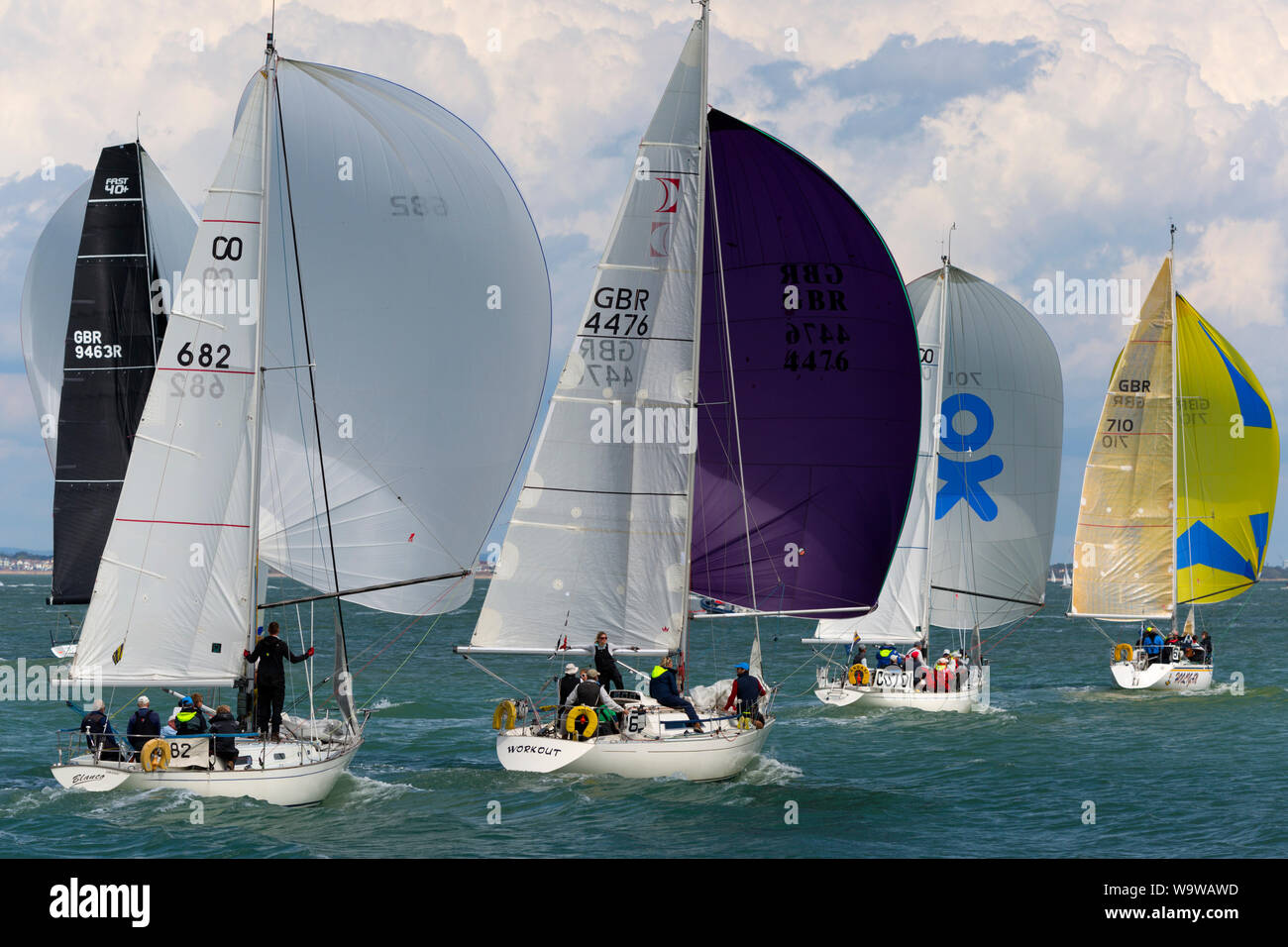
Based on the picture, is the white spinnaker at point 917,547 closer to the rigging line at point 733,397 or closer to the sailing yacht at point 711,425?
the sailing yacht at point 711,425

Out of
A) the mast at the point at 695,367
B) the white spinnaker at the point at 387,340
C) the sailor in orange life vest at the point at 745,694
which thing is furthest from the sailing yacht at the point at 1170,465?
the white spinnaker at the point at 387,340

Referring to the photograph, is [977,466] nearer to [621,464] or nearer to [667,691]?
[621,464]

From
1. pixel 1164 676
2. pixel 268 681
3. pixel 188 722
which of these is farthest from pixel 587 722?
pixel 1164 676

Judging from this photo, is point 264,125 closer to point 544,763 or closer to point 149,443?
point 149,443

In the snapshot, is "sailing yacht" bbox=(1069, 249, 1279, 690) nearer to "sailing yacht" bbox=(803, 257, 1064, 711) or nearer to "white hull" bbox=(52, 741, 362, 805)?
"sailing yacht" bbox=(803, 257, 1064, 711)

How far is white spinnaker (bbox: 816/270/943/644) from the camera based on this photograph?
37.1m

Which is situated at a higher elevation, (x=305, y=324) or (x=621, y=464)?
(x=305, y=324)

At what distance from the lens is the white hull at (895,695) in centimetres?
3438

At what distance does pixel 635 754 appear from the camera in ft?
67.0

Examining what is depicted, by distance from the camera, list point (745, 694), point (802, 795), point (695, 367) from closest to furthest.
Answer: point (745, 694) → point (802, 795) → point (695, 367)

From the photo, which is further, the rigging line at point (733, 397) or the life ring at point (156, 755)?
the rigging line at point (733, 397)

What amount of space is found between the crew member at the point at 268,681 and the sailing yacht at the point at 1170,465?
29141 millimetres

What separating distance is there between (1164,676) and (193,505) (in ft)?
93.2

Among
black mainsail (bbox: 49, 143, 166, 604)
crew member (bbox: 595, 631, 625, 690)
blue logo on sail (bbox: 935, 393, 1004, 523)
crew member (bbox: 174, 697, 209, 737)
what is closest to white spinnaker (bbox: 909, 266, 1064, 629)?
blue logo on sail (bbox: 935, 393, 1004, 523)
